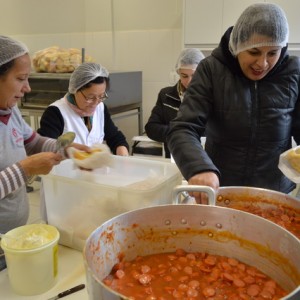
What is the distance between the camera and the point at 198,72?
1326mm

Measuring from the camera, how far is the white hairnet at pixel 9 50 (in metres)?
1.15

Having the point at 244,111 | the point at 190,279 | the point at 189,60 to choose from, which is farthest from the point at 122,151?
the point at 190,279

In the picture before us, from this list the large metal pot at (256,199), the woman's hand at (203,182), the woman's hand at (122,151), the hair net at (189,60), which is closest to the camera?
the woman's hand at (203,182)

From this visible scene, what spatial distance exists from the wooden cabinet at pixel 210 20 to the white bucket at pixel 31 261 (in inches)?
97.3

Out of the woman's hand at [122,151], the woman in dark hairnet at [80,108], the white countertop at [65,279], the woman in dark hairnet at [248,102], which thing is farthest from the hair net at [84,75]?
the white countertop at [65,279]

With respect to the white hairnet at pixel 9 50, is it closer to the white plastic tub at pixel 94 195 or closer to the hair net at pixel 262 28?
the white plastic tub at pixel 94 195

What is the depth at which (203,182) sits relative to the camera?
952mm

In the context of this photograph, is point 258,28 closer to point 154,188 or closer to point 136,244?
point 154,188

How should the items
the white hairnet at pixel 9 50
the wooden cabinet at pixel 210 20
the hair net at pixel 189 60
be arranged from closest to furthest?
the white hairnet at pixel 9 50 → the hair net at pixel 189 60 → the wooden cabinet at pixel 210 20

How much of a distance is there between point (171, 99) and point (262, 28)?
1.56 metres

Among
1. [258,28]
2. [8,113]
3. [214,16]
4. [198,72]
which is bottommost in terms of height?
[8,113]

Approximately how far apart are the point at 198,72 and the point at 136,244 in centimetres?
76

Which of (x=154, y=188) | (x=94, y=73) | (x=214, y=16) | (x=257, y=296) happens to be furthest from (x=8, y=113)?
(x=214, y=16)

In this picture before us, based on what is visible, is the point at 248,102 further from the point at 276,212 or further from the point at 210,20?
the point at 210,20
